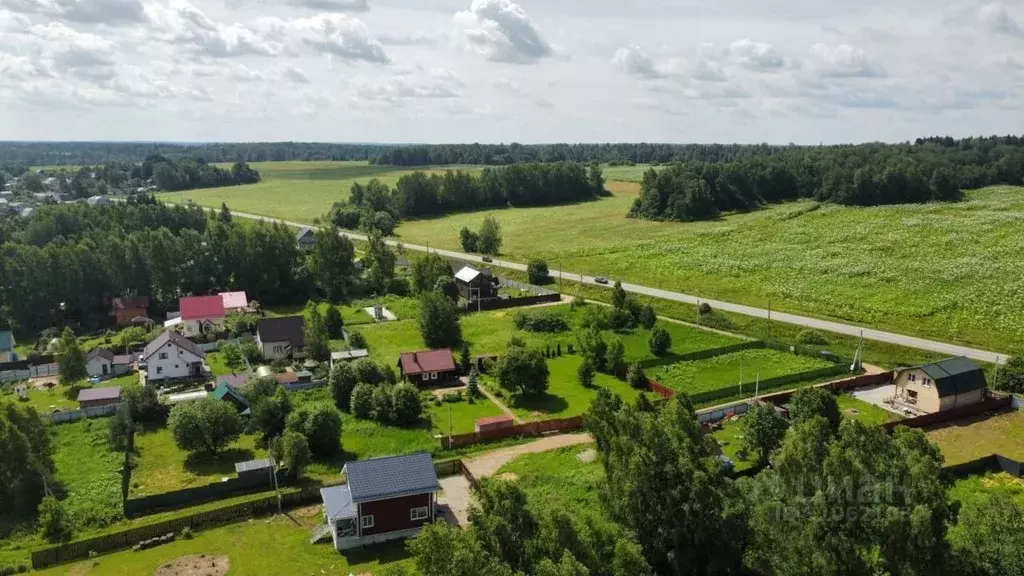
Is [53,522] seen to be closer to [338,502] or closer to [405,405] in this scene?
[338,502]

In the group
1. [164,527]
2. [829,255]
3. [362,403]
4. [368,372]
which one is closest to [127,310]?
[368,372]

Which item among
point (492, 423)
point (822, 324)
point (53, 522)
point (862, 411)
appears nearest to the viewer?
point (53, 522)

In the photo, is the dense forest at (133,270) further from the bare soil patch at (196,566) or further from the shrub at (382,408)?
the bare soil patch at (196,566)

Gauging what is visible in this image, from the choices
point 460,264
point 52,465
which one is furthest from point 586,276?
point 52,465

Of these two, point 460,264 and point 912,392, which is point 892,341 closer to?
point 912,392

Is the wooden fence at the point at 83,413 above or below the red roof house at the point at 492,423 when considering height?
below

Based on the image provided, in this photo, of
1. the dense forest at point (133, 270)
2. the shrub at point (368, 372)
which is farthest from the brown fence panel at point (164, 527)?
the dense forest at point (133, 270)

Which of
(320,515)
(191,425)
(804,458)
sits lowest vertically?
(320,515)
